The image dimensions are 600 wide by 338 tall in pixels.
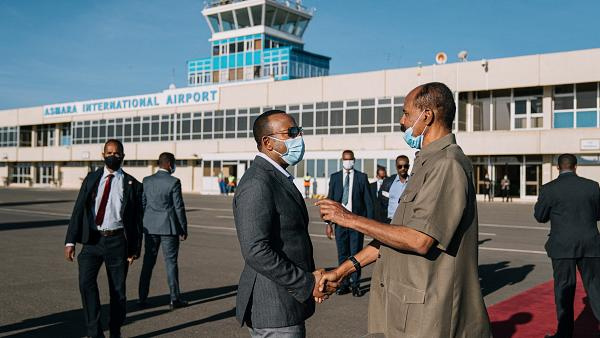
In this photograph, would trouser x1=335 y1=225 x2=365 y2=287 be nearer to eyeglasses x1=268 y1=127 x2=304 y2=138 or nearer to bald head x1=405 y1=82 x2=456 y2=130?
eyeglasses x1=268 y1=127 x2=304 y2=138

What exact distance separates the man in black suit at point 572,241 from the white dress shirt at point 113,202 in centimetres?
449

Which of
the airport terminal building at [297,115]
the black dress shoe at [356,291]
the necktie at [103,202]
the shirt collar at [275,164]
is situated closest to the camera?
the shirt collar at [275,164]

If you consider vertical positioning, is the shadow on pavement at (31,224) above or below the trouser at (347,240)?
below

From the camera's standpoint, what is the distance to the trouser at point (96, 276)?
5.56 metres

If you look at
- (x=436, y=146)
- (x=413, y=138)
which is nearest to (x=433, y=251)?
(x=436, y=146)

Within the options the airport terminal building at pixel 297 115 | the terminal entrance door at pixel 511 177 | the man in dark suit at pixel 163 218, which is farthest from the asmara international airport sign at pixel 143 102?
the man in dark suit at pixel 163 218

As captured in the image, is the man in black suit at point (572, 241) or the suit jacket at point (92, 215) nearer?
the suit jacket at point (92, 215)

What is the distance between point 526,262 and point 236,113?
118ft

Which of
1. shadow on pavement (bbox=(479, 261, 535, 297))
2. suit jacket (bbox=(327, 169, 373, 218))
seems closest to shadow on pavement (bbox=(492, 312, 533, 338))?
shadow on pavement (bbox=(479, 261, 535, 297))

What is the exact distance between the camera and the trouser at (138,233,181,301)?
24.4ft

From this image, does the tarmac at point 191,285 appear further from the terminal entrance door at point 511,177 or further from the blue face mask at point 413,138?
the terminal entrance door at point 511,177

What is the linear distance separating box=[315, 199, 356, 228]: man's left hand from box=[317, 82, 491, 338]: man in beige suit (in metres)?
0.01

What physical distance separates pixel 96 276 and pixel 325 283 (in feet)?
10.5

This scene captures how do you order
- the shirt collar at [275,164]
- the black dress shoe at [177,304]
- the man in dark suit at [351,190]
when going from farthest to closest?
1. the man in dark suit at [351,190]
2. the black dress shoe at [177,304]
3. the shirt collar at [275,164]
